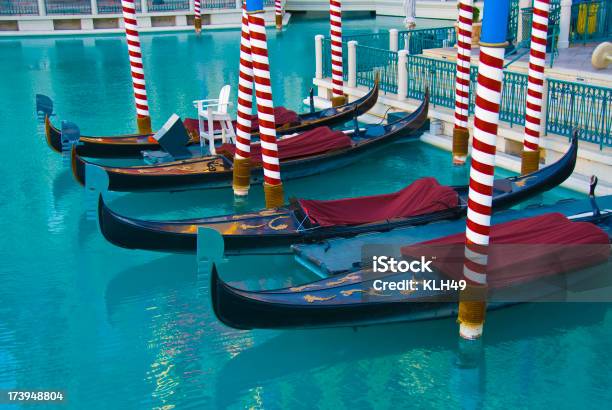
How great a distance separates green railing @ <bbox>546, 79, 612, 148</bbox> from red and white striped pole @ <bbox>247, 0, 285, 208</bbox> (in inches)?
161

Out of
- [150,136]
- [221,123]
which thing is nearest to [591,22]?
[221,123]

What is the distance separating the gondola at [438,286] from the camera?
6477 millimetres

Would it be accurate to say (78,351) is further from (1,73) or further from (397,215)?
(1,73)

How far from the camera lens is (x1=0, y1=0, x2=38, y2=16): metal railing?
2955 centimetres

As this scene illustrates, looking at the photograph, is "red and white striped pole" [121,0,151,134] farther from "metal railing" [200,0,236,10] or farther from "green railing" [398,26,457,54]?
"metal railing" [200,0,236,10]

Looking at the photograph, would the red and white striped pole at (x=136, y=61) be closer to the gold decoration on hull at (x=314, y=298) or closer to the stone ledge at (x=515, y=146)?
the stone ledge at (x=515, y=146)

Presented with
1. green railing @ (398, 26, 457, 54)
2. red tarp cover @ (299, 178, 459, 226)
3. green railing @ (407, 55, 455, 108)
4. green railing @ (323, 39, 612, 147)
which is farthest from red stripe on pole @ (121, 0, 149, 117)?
green railing @ (398, 26, 457, 54)

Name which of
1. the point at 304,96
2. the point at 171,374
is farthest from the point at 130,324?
the point at 304,96

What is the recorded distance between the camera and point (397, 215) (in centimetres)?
852

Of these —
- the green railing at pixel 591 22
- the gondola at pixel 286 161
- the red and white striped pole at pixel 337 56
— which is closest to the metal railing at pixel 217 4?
the red and white striped pole at pixel 337 56

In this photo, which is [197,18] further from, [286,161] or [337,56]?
[286,161]

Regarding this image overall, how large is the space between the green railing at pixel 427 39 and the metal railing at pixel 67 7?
17356mm

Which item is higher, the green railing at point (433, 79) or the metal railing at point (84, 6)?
the metal railing at point (84, 6)

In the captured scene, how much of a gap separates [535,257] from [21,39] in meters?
26.0
